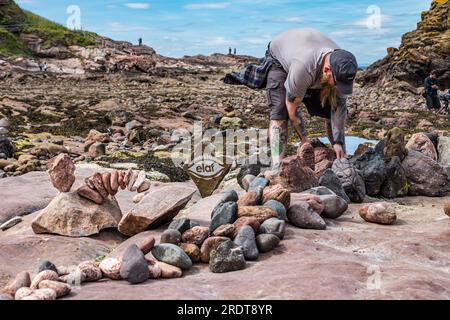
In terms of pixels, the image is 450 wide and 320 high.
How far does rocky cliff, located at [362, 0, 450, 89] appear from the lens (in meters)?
37.0

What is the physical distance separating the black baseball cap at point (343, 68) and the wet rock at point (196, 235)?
6.99 feet

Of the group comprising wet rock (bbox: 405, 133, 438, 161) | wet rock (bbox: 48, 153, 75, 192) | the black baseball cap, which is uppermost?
the black baseball cap

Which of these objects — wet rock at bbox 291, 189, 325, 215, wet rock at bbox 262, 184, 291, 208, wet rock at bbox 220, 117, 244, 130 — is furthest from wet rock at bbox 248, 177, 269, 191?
wet rock at bbox 220, 117, 244, 130

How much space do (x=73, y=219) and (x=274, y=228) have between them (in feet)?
6.54

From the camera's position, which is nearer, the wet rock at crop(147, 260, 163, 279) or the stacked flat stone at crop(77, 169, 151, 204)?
the wet rock at crop(147, 260, 163, 279)

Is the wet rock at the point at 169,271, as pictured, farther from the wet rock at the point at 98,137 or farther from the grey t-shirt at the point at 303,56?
the wet rock at the point at 98,137

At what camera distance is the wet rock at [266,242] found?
4.49 m

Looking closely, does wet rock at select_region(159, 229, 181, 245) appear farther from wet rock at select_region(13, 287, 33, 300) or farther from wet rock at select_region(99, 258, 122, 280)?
wet rock at select_region(13, 287, 33, 300)

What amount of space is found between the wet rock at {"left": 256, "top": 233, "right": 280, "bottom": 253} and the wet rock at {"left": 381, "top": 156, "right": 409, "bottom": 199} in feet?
9.45

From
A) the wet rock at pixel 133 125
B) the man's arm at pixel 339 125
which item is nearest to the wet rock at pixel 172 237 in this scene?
the man's arm at pixel 339 125

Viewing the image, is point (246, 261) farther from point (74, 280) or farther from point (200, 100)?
point (200, 100)

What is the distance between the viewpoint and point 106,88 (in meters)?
31.0

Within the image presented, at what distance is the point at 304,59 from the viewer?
617 centimetres

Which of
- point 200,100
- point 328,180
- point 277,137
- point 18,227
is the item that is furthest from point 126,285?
point 200,100
